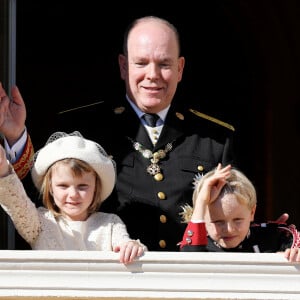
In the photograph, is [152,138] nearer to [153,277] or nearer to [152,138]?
[152,138]

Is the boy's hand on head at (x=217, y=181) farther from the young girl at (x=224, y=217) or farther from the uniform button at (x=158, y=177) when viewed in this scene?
the uniform button at (x=158, y=177)

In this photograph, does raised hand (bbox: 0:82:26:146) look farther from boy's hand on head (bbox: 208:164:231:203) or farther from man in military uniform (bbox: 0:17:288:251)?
boy's hand on head (bbox: 208:164:231:203)

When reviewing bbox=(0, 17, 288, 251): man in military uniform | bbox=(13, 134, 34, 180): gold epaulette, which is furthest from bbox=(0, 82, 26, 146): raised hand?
bbox=(0, 17, 288, 251): man in military uniform

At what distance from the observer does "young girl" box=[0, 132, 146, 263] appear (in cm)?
376

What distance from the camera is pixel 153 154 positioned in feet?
13.5

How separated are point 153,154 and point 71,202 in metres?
0.45

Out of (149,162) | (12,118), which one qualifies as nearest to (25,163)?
(12,118)

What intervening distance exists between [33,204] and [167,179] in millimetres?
502

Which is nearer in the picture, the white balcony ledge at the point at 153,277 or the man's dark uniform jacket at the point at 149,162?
the white balcony ledge at the point at 153,277

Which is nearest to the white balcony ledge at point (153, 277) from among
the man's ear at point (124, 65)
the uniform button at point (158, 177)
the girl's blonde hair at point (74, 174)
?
the girl's blonde hair at point (74, 174)

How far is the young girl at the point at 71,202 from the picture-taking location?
12.3ft

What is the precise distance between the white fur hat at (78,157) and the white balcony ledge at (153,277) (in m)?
0.32

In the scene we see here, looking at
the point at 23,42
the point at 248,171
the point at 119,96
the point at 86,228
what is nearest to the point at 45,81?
the point at 23,42

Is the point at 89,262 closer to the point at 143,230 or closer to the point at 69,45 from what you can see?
the point at 143,230
